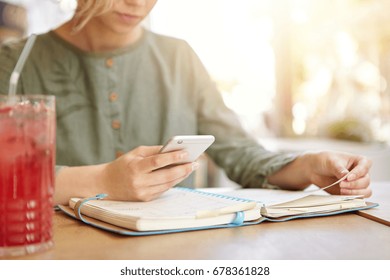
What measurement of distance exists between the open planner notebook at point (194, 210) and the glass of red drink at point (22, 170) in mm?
141

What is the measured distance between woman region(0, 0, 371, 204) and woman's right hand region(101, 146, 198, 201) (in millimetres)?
263

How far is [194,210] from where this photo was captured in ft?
2.60

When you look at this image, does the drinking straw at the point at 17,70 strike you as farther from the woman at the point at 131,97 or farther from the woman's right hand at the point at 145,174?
the woman at the point at 131,97

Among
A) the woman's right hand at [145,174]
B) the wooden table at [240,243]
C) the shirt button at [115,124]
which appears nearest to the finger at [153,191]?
the woman's right hand at [145,174]

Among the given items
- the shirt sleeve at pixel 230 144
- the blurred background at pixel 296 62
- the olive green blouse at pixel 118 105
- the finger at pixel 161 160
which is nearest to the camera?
the finger at pixel 161 160

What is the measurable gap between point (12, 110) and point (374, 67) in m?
2.96

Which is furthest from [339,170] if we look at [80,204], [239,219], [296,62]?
[296,62]

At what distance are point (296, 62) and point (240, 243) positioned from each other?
3145 millimetres

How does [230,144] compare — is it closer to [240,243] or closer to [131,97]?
[131,97]

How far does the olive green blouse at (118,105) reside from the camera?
137cm

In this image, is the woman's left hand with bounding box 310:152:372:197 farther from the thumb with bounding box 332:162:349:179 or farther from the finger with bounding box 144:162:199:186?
the finger with bounding box 144:162:199:186

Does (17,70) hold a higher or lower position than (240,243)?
higher
